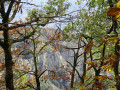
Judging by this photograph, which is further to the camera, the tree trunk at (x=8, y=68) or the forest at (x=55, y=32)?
the tree trunk at (x=8, y=68)

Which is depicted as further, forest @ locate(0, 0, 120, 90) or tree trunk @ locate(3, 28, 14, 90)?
tree trunk @ locate(3, 28, 14, 90)

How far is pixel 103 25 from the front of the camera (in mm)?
9039

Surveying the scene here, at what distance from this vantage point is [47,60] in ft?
507

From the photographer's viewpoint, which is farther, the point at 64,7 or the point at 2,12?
the point at 64,7

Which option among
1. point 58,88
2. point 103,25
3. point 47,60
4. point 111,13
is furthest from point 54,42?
point 47,60

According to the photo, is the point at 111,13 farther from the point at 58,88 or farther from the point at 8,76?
the point at 58,88

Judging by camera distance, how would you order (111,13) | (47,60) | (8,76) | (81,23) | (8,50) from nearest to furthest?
(111,13), (8,76), (8,50), (81,23), (47,60)

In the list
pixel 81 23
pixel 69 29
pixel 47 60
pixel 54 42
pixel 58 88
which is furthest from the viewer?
pixel 47 60

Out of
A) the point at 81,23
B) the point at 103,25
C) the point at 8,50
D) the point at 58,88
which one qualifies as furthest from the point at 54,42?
the point at 58,88

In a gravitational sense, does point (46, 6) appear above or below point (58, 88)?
above

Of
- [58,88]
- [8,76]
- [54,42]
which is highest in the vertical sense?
[54,42]

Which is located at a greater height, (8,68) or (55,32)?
(55,32)

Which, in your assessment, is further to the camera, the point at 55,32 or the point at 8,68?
the point at 55,32

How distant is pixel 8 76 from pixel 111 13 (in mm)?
6033
